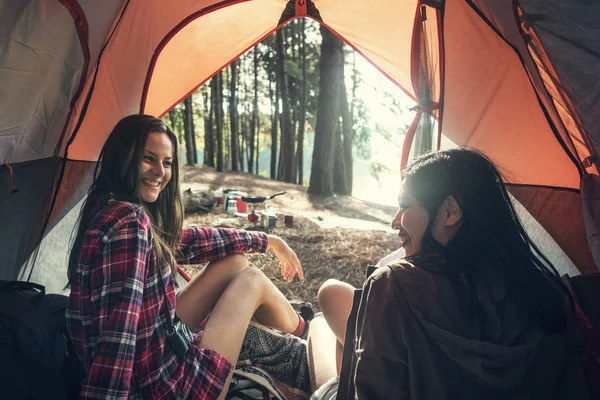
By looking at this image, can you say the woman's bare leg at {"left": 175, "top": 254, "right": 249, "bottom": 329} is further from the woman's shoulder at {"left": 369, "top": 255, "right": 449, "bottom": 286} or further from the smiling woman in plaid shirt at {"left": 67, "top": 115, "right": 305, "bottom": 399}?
the woman's shoulder at {"left": 369, "top": 255, "right": 449, "bottom": 286}

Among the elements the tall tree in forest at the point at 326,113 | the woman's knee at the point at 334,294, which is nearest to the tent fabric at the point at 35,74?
the woman's knee at the point at 334,294

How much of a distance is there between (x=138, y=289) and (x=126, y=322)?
11cm

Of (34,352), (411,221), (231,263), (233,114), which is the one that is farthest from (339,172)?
(34,352)

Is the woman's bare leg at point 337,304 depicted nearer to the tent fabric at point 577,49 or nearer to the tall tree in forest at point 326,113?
the tent fabric at point 577,49

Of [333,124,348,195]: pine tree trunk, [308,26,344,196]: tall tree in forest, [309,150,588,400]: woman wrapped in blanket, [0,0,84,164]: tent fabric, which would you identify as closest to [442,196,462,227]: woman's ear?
[309,150,588,400]: woman wrapped in blanket

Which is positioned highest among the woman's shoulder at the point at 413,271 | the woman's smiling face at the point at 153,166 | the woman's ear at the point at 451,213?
the woman's smiling face at the point at 153,166

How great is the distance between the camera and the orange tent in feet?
6.72

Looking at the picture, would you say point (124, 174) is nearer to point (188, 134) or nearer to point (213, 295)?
point (213, 295)

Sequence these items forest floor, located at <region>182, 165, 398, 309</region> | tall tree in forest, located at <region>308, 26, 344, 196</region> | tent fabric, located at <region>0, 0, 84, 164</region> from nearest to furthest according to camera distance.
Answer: tent fabric, located at <region>0, 0, 84, 164</region> < forest floor, located at <region>182, 165, 398, 309</region> < tall tree in forest, located at <region>308, 26, 344, 196</region>

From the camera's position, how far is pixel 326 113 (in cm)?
881

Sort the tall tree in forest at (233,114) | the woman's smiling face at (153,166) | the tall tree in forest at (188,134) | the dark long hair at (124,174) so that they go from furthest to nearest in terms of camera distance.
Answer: the tall tree in forest at (188,134), the tall tree in forest at (233,114), the woman's smiling face at (153,166), the dark long hair at (124,174)

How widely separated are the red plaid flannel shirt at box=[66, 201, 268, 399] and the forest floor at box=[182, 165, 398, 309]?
1.94 metres

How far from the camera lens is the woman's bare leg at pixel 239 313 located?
6.38 feet

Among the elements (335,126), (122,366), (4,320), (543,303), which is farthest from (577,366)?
(335,126)
